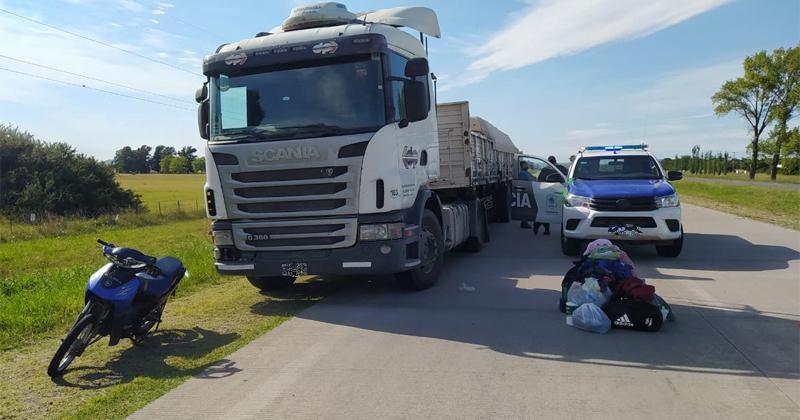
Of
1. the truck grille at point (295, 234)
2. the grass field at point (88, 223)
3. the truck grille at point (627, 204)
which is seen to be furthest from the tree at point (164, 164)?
the truck grille at point (295, 234)

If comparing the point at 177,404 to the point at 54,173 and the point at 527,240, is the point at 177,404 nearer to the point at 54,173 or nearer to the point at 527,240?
the point at 527,240

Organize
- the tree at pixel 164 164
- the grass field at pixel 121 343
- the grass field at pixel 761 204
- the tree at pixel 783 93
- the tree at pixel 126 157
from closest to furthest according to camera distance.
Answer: the grass field at pixel 121 343
the grass field at pixel 761 204
the tree at pixel 783 93
the tree at pixel 126 157
the tree at pixel 164 164

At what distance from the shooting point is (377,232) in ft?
21.9

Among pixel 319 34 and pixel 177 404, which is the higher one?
pixel 319 34

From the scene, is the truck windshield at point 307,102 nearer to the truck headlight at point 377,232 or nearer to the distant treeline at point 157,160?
the truck headlight at point 377,232

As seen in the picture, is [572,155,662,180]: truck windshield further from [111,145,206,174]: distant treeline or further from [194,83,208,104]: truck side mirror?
[111,145,206,174]: distant treeline

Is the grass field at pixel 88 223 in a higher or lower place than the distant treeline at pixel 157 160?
lower

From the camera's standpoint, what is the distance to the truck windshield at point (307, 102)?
21.8 ft

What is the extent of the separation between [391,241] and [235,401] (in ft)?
9.83

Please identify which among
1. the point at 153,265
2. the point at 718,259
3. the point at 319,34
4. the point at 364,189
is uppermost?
the point at 319,34

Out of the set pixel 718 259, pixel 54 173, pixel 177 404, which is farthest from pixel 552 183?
pixel 54 173

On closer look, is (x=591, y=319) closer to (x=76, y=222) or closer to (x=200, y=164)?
(x=76, y=222)

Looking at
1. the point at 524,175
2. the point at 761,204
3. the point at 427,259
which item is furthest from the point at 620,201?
the point at 761,204

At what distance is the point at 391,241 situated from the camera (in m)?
6.69
